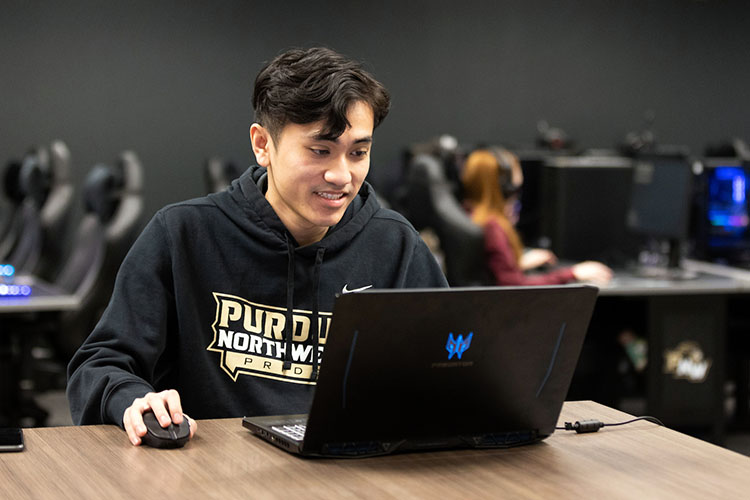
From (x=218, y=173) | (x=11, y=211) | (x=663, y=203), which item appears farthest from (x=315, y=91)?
(x=218, y=173)

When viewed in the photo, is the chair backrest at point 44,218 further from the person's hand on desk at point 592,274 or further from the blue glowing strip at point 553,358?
the blue glowing strip at point 553,358

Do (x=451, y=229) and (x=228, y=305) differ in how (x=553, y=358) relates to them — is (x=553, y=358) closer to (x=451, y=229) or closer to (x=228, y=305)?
(x=228, y=305)

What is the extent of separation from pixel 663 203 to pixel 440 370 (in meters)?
3.68

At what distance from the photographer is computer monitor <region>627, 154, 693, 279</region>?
4.65 meters

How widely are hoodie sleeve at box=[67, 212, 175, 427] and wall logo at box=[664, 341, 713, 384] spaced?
10.4 ft

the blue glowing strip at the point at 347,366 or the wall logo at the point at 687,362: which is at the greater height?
the blue glowing strip at the point at 347,366

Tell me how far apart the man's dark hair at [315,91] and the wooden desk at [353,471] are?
0.48 m

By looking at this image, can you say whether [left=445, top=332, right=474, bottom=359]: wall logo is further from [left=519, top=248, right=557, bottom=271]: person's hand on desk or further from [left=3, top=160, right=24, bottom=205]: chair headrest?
[left=3, top=160, right=24, bottom=205]: chair headrest

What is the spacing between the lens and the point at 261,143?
67.9 inches

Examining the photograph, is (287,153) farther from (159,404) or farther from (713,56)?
(713,56)

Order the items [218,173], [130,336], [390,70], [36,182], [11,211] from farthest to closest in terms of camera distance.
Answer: [390,70]
[218,173]
[11,211]
[36,182]
[130,336]

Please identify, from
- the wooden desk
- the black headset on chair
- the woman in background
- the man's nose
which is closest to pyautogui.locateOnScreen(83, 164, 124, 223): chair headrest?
the woman in background

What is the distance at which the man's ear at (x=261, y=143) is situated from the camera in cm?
170

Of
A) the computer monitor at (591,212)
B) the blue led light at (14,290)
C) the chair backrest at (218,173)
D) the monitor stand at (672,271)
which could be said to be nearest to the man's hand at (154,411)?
the blue led light at (14,290)
